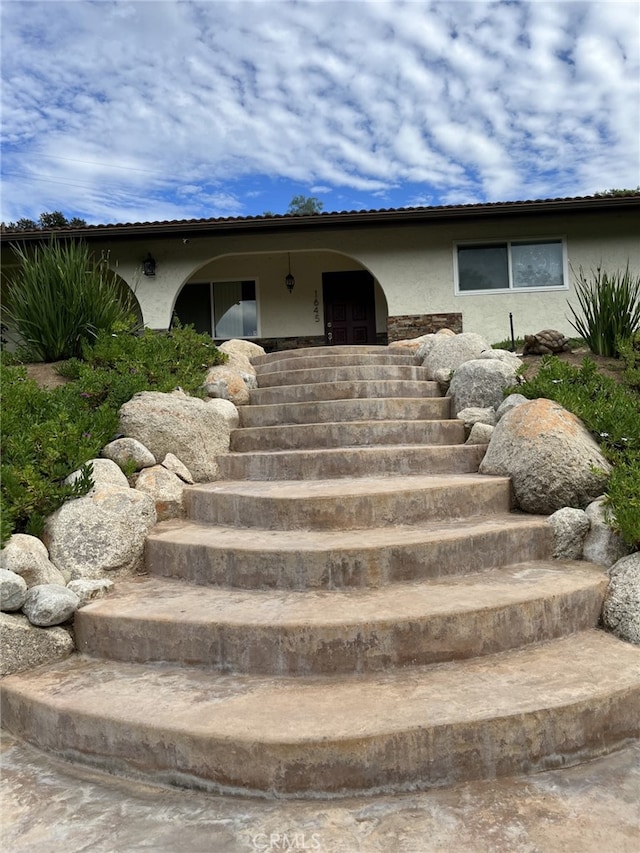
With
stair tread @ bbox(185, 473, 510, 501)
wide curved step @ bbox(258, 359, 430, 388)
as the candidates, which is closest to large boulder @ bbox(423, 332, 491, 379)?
wide curved step @ bbox(258, 359, 430, 388)

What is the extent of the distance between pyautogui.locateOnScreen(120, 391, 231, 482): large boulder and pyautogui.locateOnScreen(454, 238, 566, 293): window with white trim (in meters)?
7.08

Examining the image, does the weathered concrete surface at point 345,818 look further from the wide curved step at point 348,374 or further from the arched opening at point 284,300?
the arched opening at point 284,300

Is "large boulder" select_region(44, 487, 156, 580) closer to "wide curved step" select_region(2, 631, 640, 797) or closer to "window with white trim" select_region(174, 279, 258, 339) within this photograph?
"wide curved step" select_region(2, 631, 640, 797)

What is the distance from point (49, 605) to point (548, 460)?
302 centimetres

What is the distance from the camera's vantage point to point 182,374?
586cm

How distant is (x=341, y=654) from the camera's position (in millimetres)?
2498

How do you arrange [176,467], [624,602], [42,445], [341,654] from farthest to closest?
1. [176,467]
2. [42,445]
3. [624,602]
4. [341,654]

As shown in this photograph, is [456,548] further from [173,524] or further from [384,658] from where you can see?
[173,524]

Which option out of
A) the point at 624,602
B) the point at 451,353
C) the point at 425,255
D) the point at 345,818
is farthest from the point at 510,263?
the point at 345,818

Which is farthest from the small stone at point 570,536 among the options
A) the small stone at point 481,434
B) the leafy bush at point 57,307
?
the leafy bush at point 57,307

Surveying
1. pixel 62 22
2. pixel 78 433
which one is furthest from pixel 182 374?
pixel 62 22

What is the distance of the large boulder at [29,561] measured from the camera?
298 centimetres

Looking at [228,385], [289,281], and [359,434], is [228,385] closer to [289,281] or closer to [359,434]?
[359,434]

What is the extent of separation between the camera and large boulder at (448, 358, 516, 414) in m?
5.29
